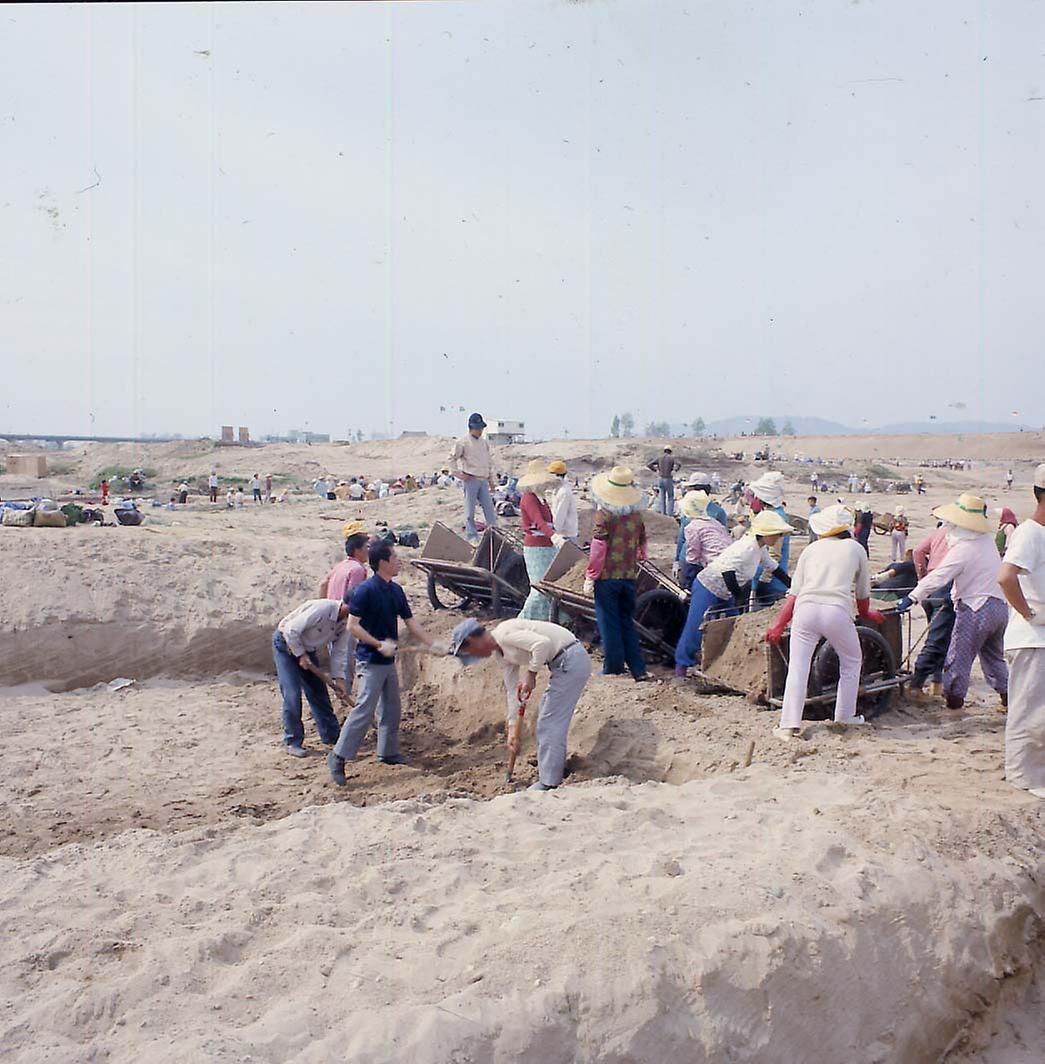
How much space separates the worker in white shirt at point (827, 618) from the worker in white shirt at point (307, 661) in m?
3.22

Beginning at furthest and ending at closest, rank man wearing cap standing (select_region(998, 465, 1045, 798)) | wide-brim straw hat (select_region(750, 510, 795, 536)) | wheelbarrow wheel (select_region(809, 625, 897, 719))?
wide-brim straw hat (select_region(750, 510, 795, 536)), wheelbarrow wheel (select_region(809, 625, 897, 719)), man wearing cap standing (select_region(998, 465, 1045, 798))

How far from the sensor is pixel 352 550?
22.9 feet

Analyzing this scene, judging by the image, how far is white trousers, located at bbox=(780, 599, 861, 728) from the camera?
218 inches

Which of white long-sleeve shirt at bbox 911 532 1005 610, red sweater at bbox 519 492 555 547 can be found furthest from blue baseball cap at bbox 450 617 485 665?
white long-sleeve shirt at bbox 911 532 1005 610

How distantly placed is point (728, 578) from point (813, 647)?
1285 millimetres

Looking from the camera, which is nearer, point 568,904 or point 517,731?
point 568,904

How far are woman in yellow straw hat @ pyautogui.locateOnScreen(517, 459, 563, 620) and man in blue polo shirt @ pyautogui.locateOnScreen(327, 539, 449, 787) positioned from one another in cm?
177

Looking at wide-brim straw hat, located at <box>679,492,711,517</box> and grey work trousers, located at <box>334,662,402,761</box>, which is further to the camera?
wide-brim straw hat, located at <box>679,492,711,517</box>

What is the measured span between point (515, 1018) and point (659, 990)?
0.54 m

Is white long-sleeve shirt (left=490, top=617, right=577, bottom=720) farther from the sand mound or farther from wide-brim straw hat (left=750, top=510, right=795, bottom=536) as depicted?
wide-brim straw hat (left=750, top=510, right=795, bottom=536)

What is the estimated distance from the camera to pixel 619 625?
23.7ft

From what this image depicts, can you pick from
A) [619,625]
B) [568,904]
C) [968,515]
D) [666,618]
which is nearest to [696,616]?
[619,625]

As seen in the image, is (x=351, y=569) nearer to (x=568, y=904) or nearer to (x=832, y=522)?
(x=832, y=522)

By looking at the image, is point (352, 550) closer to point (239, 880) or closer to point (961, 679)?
point (239, 880)
